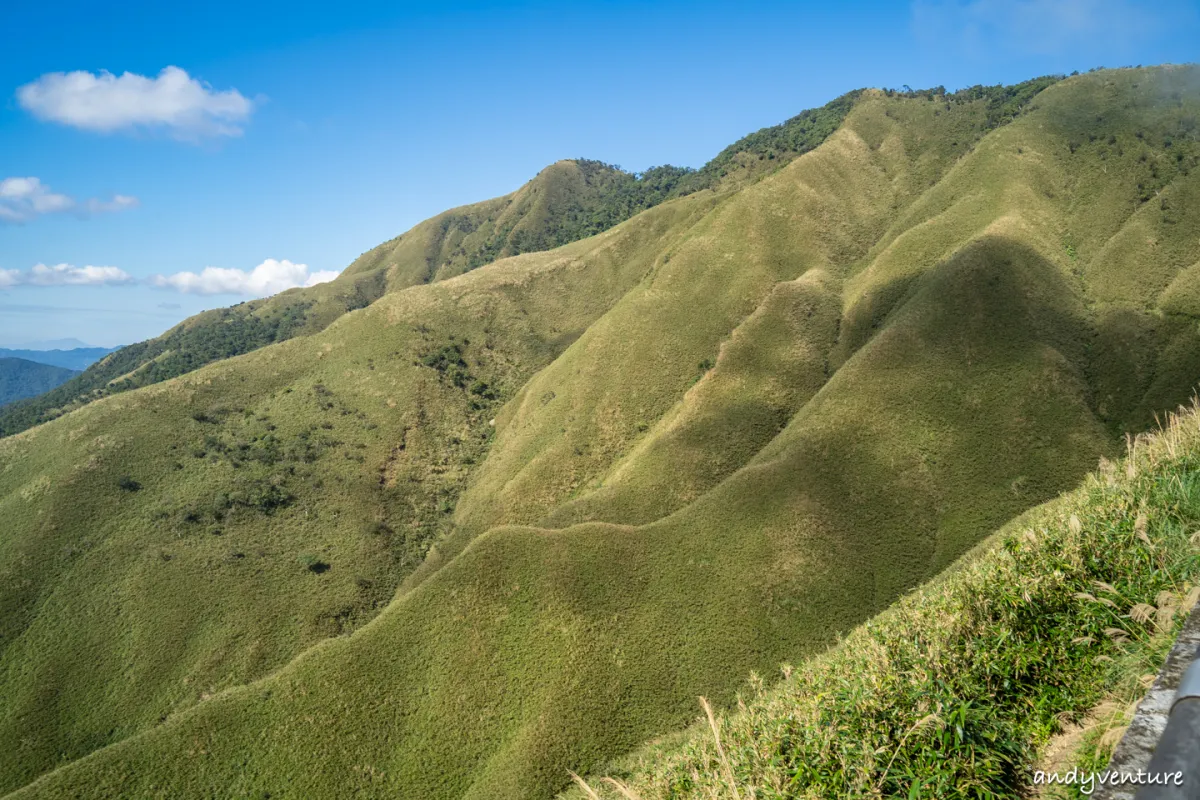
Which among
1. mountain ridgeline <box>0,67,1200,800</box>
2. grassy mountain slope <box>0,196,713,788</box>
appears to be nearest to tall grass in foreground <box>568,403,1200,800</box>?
mountain ridgeline <box>0,67,1200,800</box>

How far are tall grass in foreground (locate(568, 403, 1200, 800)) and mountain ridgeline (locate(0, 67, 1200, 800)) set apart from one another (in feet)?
124

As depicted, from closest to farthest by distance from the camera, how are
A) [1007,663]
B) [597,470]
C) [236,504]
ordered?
[1007,663]
[597,470]
[236,504]

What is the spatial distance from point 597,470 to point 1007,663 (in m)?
87.1

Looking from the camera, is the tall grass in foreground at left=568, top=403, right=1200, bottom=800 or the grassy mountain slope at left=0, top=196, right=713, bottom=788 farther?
the grassy mountain slope at left=0, top=196, right=713, bottom=788

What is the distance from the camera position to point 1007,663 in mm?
11031

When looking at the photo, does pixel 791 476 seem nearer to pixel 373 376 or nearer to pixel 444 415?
pixel 444 415

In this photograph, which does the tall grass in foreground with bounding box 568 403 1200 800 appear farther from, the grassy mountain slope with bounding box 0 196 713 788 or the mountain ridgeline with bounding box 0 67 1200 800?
the grassy mountain slope with bounding box 0 196 713 788

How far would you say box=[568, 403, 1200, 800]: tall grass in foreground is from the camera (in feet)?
30.4

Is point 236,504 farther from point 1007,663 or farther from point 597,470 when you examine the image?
point 1007,663

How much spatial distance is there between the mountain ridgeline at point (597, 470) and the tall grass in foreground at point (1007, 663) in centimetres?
3777

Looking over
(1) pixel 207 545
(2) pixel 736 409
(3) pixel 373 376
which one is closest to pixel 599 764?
(2) pixel 736 409

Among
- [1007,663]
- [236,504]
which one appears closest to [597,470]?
[236,504]

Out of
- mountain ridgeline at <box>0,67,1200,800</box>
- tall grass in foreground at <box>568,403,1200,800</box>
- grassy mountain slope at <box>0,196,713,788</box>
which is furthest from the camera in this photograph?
grassy mountain slope at <box>0,196,713,788</box>

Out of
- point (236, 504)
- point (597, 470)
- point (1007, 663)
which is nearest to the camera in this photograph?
point (1007, 663)
